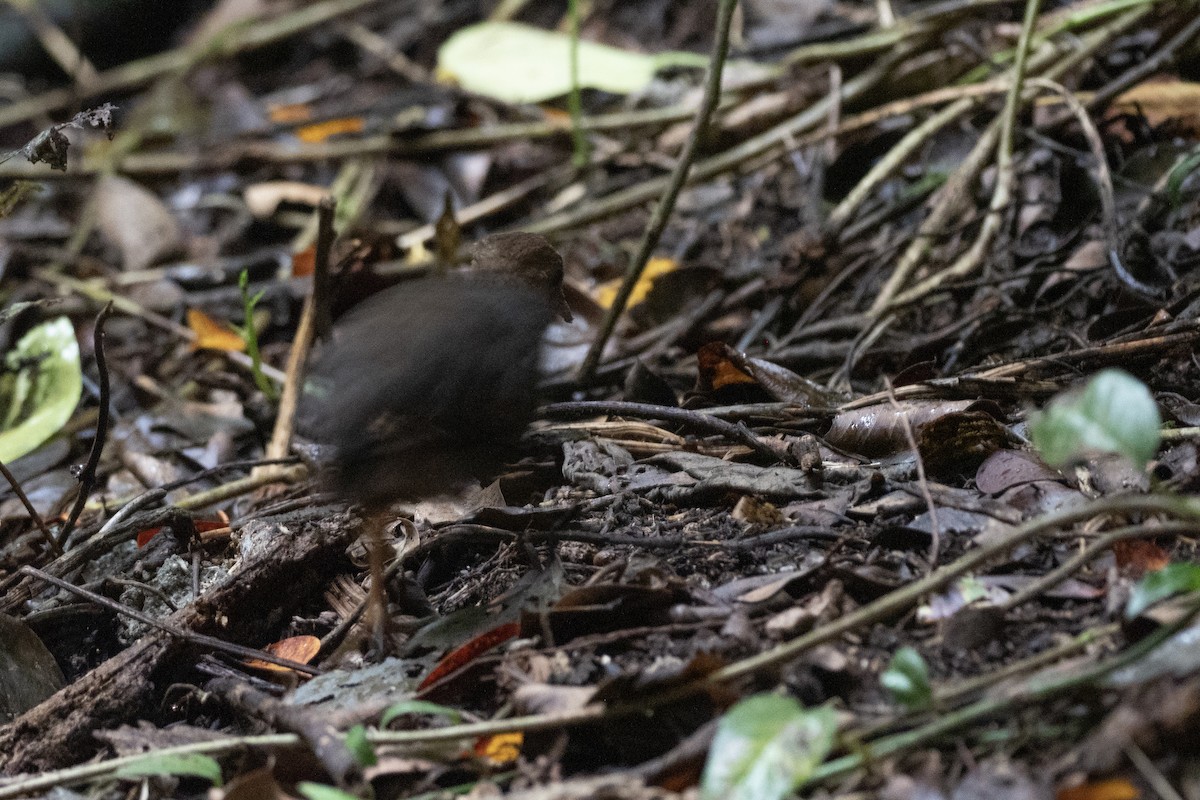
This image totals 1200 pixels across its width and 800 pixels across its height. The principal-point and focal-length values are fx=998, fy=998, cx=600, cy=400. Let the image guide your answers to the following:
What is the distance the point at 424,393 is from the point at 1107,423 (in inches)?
41.6

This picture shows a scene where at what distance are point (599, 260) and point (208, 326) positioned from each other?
5.03 ft

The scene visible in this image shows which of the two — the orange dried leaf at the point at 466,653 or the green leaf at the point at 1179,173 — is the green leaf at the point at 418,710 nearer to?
the orange dried leaf at the point at 466,653

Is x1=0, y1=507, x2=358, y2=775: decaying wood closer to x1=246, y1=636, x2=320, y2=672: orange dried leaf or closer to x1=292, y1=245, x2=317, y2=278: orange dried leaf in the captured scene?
x1=246, y1=636, x2=320, y2=672: orange dried leaf

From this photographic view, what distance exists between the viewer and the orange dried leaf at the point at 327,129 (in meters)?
5.20

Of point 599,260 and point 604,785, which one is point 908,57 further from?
point 604,785

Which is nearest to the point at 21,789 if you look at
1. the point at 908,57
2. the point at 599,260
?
the point at 599,260

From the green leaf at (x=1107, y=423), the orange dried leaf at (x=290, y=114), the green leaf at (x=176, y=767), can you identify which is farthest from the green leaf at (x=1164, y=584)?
the orange dried leaf at (x=290, y=114)

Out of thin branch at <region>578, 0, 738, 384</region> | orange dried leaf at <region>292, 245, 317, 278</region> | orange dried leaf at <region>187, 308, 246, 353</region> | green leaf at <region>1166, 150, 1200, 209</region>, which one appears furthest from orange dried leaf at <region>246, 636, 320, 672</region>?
green leaf at <region>1166, 150, 1200, 209</region>

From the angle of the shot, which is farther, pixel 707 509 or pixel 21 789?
pixel 707 509

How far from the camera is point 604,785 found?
4.49ft

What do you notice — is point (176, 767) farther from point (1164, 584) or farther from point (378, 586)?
point (1164, 584)

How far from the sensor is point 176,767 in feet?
4.92

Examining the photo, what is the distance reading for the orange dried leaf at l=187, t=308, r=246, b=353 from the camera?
3.53 m

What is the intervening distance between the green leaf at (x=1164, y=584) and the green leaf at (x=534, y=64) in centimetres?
348
